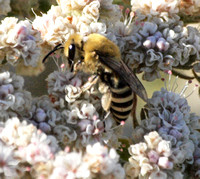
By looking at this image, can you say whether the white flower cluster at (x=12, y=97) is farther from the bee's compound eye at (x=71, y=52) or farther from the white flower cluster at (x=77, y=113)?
the bee's compound eye at (x=71, y=52)

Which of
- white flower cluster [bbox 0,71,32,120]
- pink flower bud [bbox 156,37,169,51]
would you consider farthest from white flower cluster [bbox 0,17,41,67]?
pink flower bud [bbox 156,37,169,51]

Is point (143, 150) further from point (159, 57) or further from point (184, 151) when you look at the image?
point (159, 57)

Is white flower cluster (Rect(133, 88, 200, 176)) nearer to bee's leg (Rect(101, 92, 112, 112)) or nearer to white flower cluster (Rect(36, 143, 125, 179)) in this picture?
bee's leg (Rect(101, 92, 112, 112))

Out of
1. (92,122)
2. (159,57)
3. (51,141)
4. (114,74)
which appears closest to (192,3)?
(159,57)

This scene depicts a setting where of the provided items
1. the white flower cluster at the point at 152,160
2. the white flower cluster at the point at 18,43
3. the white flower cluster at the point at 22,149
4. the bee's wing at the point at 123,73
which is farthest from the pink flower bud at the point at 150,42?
the white flower cluster at the point at 22,149

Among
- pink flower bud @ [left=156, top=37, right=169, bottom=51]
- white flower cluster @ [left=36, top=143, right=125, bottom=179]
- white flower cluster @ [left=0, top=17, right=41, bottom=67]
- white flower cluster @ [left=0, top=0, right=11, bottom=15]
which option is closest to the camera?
white flower cluster @ [left=36, top=143, right=125, bottom=179]
